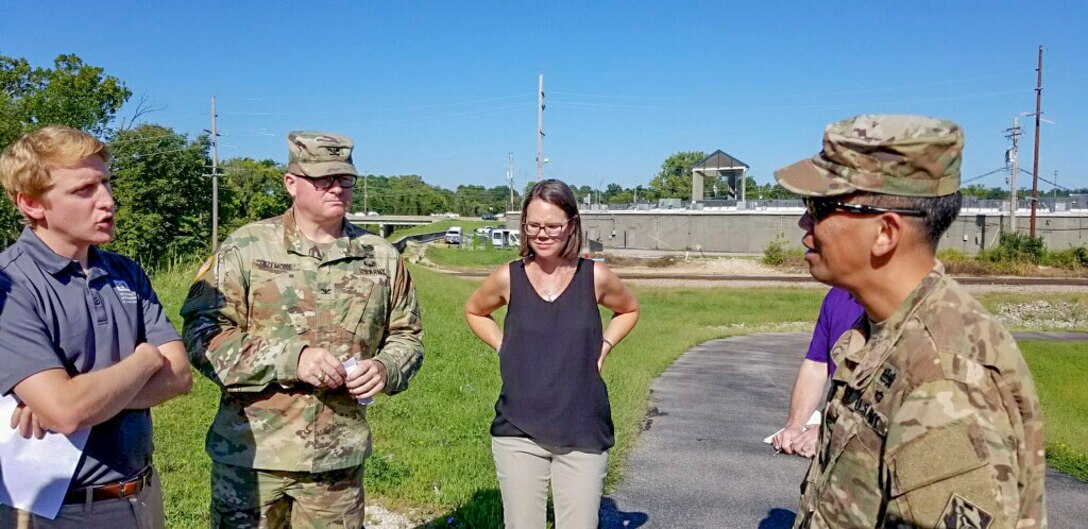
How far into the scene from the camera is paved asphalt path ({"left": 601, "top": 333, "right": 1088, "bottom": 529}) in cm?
486

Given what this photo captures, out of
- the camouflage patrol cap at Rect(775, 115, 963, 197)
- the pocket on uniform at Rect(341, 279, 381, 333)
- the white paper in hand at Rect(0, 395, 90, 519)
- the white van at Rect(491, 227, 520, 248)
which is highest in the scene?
the camouflage patrol cap at Rect(775, 115, 963, 197)

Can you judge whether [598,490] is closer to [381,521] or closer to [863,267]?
[381,521]

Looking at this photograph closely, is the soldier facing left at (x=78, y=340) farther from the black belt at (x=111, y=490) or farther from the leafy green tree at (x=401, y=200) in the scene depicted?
the leafy green tree at (x=401, y=200)

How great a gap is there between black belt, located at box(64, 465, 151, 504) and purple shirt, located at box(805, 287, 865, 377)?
112 inches

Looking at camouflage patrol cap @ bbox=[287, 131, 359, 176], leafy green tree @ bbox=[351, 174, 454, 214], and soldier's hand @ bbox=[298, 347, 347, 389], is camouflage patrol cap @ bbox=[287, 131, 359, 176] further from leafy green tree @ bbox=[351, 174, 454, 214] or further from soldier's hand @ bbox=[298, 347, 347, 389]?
leafy green tree @ bbox=[351, 174, 454, 214]

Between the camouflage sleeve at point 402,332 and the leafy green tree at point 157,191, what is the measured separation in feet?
133

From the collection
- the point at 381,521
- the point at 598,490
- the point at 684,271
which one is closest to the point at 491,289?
the point at 598,490

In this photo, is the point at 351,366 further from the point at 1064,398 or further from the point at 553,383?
the point at 1064,398

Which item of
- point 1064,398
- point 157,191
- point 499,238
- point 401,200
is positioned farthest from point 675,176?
point 1064,398

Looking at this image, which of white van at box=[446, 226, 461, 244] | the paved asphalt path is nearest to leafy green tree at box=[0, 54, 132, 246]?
white van at box=[446, 226, 461, 244]

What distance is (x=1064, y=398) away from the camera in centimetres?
1079

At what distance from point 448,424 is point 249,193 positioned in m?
78.4

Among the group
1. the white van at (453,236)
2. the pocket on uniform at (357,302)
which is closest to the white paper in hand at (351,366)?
the pocket on uniform at (357,302)

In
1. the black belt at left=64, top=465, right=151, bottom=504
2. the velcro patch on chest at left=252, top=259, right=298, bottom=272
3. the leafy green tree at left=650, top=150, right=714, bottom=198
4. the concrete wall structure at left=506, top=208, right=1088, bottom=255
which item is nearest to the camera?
the black belt at left=64, top=465, right=151, bottom=504
